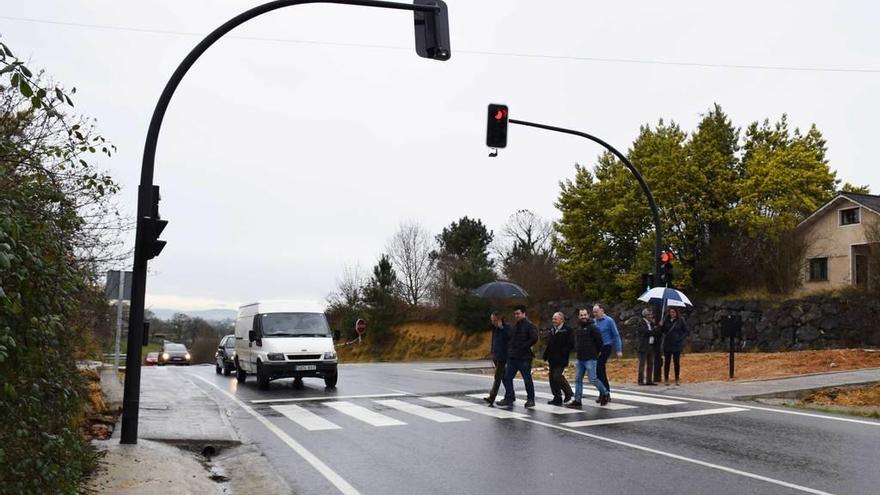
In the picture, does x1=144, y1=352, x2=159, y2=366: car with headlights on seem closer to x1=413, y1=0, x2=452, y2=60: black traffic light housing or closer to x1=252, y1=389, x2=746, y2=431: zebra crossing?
x1=252, y1=389, x2=746, y2=431: zebra crossing

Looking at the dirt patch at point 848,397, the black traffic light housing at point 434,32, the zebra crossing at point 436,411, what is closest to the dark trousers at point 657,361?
the zebra crossing at point 436,411

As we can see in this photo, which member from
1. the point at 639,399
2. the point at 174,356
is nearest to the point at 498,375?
the point at 639,399

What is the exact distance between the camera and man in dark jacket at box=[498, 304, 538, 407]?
13508mm

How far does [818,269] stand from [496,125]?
26.3 m

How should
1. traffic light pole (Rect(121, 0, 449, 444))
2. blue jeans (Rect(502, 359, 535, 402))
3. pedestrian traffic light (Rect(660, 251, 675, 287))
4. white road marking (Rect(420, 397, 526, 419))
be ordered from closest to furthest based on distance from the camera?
traffic light pole (Rect(121, 0, 449, 444)) < white road marking (Rect(420, 397, 526, 419)) < blue jeans (Rect(502, 359, 535, 402)) < pedestrian traffic light (Rect(660, 251, 675, 287))

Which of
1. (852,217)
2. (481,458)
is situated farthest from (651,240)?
(481,458)

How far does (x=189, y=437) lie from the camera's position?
397 inches

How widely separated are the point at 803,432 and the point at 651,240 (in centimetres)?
2705

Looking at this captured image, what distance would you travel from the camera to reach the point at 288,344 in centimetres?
1814

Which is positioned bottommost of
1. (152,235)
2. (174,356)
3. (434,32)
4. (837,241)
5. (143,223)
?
(174,356)

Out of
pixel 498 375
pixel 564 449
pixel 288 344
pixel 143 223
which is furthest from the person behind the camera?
pixel 288 344

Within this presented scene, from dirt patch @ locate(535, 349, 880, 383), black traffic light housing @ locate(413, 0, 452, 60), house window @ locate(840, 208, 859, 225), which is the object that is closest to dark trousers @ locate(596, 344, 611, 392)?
dirt patch @ locate(535, 349, 880, 383)

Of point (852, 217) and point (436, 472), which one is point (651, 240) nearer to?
point (852, 217)

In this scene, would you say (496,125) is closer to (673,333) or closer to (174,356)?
(673,333)
